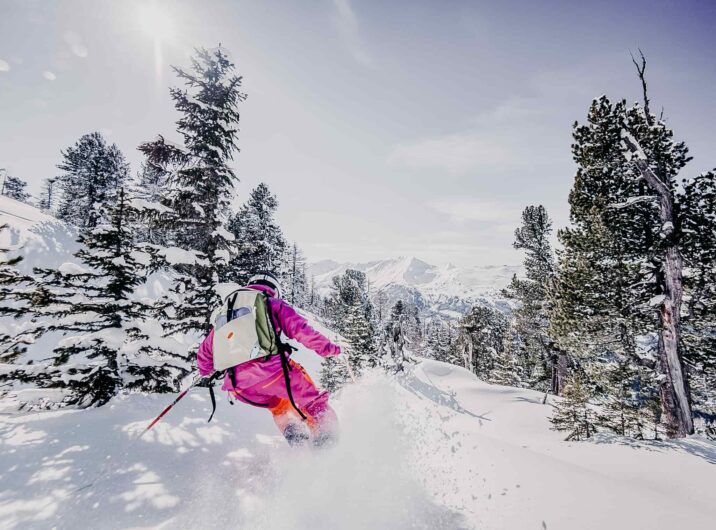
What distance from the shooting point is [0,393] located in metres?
7.32

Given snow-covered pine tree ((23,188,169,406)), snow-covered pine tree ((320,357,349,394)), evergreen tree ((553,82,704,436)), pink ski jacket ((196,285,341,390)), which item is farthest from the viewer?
snow-covered pine tree ((320,357,349,394))

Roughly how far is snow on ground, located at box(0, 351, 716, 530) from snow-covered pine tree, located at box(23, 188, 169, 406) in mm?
1406

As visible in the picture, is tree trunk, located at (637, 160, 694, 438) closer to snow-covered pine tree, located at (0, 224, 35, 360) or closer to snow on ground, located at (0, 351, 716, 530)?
snow on ground, located at (0, 351, 716, 530)

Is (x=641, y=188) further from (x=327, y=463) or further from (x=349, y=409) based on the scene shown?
(x=327, y=463)

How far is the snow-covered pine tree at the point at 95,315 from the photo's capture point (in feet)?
24.0

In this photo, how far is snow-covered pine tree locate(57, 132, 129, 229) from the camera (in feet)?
116

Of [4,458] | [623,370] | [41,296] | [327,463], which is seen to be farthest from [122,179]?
[623,370]

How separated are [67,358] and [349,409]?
6.92 meters

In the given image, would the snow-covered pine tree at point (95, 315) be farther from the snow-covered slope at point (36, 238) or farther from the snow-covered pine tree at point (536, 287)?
the snow-covered pine tree at point (536, 287)

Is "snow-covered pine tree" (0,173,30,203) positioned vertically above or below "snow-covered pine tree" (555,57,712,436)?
above

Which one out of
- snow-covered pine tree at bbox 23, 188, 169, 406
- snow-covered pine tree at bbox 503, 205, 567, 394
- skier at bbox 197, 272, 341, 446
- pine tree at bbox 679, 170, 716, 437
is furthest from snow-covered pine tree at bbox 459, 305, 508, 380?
skier at bbox 197, 272, 341, 446

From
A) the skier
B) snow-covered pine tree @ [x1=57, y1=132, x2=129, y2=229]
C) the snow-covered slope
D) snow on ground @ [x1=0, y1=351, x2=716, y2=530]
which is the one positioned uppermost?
snow-covered pine tree @ [x1=57, y1=132, x2=129, y2=229]

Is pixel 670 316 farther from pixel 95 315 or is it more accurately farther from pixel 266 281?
pixel 95 315

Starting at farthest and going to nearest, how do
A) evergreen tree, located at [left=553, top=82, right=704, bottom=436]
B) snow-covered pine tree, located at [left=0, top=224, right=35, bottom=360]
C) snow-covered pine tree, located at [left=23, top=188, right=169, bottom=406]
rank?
evergreen tree, located at [left=553, top=82, right=704, bottom=436], snow-covered pine tree, located at [left=23, top=188, right=169, bottom=406], snow-covered pine tree, located at [left=0, top=224, right=35, bottom=360]
